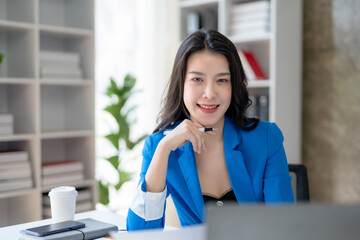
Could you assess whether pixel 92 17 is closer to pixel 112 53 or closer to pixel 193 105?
pixel 112 53

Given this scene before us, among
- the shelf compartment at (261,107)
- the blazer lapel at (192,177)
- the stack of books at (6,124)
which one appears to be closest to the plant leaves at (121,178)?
the stack of books at (6,124)

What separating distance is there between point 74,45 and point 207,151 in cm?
197

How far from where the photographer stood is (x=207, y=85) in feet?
4.59

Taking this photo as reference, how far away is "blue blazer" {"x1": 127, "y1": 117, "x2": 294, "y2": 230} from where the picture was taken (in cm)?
141

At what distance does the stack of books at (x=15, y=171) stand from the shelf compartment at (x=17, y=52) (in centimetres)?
54

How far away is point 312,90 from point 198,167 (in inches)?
71.1

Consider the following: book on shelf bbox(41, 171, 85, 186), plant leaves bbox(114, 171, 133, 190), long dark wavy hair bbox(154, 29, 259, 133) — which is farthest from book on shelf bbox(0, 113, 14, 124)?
long dark wavy hair bbox(154, 29, 259, 133)

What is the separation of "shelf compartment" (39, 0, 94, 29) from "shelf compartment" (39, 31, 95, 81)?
10cm

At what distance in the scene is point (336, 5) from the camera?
9.43ft

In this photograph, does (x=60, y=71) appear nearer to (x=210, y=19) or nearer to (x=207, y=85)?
(x=210, y=19)

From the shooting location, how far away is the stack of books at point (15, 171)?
260 cm

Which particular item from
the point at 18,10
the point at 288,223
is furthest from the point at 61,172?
the point at 288,223

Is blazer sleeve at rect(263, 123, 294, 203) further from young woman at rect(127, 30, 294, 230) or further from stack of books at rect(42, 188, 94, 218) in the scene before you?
stack of books at rect(42, 188, 94, 218)

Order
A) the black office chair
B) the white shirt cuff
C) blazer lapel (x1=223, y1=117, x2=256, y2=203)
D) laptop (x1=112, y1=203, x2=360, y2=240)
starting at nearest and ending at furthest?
laptop (x1=112, y1=203, x2=360, y2=240), the white shirt cuff, blazer lapel (x1=223, y1=117, x2=256, y2=203), the black office chair
